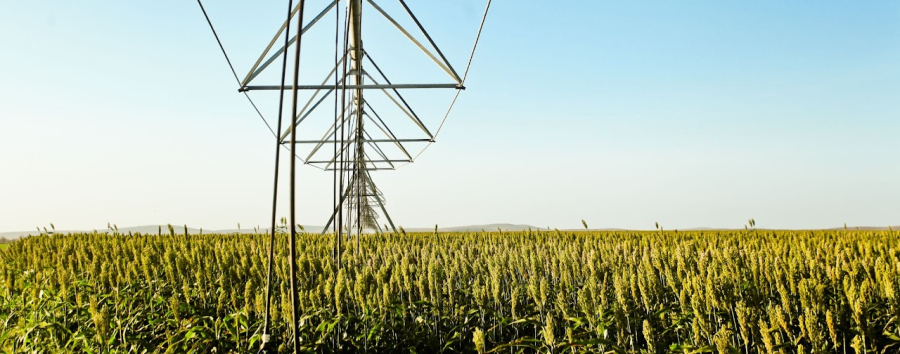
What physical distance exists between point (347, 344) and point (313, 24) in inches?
147

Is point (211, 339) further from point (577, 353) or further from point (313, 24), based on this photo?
point (313, 24)

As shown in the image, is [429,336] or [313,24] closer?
[429,336]

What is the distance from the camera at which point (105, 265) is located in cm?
386

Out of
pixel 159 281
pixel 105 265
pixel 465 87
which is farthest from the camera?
pixel 465 87

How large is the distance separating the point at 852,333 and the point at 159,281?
5.12 meters

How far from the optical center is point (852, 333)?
105 inches

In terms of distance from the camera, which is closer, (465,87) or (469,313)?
(469,313)

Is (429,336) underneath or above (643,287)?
underneath

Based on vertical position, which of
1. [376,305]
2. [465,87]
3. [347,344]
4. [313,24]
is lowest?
[347,344]

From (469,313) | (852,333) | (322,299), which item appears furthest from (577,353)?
(322,299)

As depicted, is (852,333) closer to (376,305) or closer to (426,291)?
(426,291)

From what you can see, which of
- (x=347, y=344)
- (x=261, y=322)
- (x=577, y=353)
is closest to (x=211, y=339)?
(x=261, y=322)

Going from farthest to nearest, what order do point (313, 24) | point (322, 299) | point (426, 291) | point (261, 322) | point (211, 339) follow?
point (313, 24), point (322, 299), point (426, 291), point (261, 322), point (211, 339)

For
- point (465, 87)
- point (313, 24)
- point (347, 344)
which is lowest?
point (347, 344)
